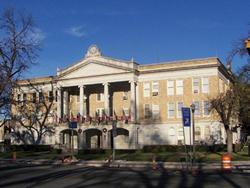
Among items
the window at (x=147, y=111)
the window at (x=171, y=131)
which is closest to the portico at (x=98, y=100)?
the window at (x=147, y=111)

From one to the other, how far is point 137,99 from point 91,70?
789cm

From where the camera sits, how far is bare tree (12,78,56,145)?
238 feet

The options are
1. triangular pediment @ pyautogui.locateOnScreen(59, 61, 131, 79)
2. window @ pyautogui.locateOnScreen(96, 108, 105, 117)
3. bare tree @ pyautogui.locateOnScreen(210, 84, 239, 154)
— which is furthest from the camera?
window @ pyautogui.locateOnScreen(96, 108, 105, 117)

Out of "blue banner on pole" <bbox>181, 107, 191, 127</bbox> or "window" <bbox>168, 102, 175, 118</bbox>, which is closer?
"blue banner on pole" <bbox>181, 107, 191, 127</bbox>

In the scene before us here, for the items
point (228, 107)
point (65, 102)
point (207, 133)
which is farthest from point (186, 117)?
point (65, 102)

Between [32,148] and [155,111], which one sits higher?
[155,111]

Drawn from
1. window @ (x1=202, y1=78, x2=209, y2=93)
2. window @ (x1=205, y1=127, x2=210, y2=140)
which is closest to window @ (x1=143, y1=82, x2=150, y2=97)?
window @ (x1=202, y1=78, x2=209, y2=93)

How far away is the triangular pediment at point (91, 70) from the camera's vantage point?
64.6 meters

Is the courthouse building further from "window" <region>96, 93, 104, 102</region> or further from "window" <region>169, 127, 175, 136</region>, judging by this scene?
"window" <region>96, 93, 104, 102</region>

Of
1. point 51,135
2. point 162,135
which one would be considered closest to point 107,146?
point 162,135

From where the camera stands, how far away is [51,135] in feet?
237

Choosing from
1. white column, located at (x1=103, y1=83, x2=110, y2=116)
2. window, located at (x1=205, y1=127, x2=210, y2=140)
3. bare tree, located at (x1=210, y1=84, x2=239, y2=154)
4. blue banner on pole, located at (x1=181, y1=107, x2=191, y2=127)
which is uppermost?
white column, located at (x1=103, y1=83, x2=110, y2=116)

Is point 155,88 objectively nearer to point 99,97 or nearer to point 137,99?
point 137,99

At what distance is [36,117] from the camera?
73688 millimetres
